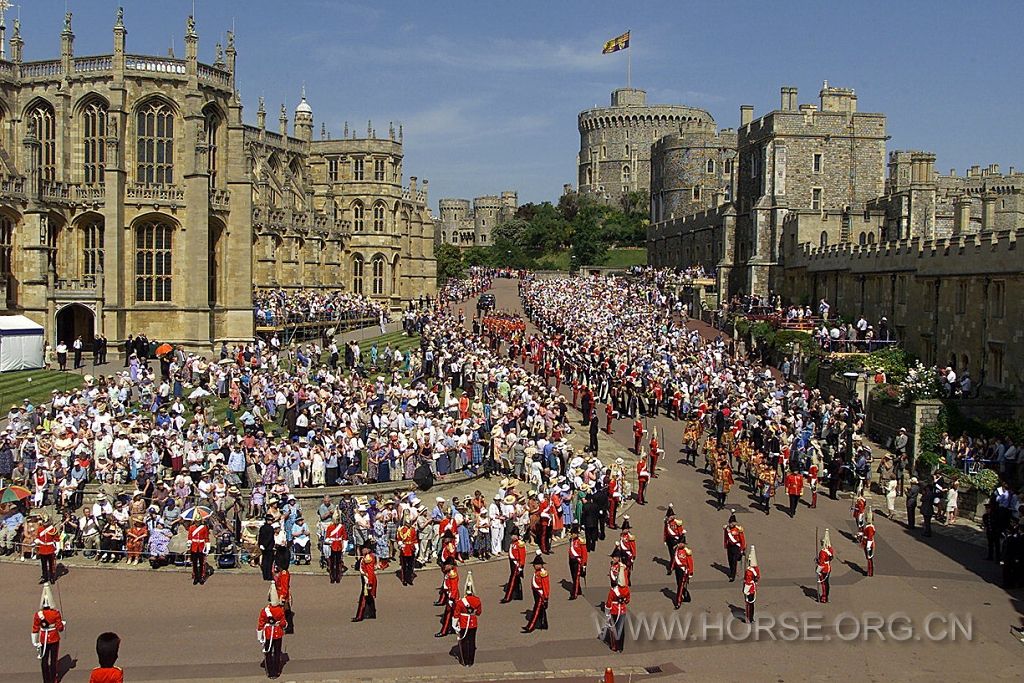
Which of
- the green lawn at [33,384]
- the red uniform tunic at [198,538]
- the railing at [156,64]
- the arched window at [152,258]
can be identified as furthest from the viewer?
the railing at [156,64]

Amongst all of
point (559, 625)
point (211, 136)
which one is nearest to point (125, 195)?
point (211, 136)

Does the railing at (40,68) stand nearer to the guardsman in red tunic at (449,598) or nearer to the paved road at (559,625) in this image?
the paved road at (559,625)

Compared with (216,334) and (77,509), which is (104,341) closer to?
(216,334)

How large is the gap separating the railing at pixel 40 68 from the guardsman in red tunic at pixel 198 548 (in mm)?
34606

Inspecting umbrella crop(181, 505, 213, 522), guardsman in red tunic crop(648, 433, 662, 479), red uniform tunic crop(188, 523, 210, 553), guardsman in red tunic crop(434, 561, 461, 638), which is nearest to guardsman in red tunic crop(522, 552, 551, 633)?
guardsman in red tunic crop(434, 561, 461, 638)

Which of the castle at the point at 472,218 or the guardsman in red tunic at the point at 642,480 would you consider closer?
the guardsman in red tunic at the point at 642,480

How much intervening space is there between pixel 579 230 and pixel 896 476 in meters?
79.7

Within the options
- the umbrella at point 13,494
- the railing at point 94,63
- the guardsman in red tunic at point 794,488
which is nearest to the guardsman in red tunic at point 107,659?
the umbrella at point 13,494

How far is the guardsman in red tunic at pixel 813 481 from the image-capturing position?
24.4 m

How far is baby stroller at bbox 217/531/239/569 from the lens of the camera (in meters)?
18.8

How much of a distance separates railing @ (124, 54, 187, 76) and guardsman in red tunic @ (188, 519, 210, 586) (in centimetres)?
3221

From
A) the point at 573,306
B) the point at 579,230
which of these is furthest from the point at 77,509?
the point at 579,230

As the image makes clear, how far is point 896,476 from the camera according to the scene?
26516mm

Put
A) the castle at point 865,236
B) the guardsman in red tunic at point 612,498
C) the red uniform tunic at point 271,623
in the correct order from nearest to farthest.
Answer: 1. the red uniform tunic at point 271,623
2. the guardsman in red tunic at point 612,498
3. the castle at point 865,236
